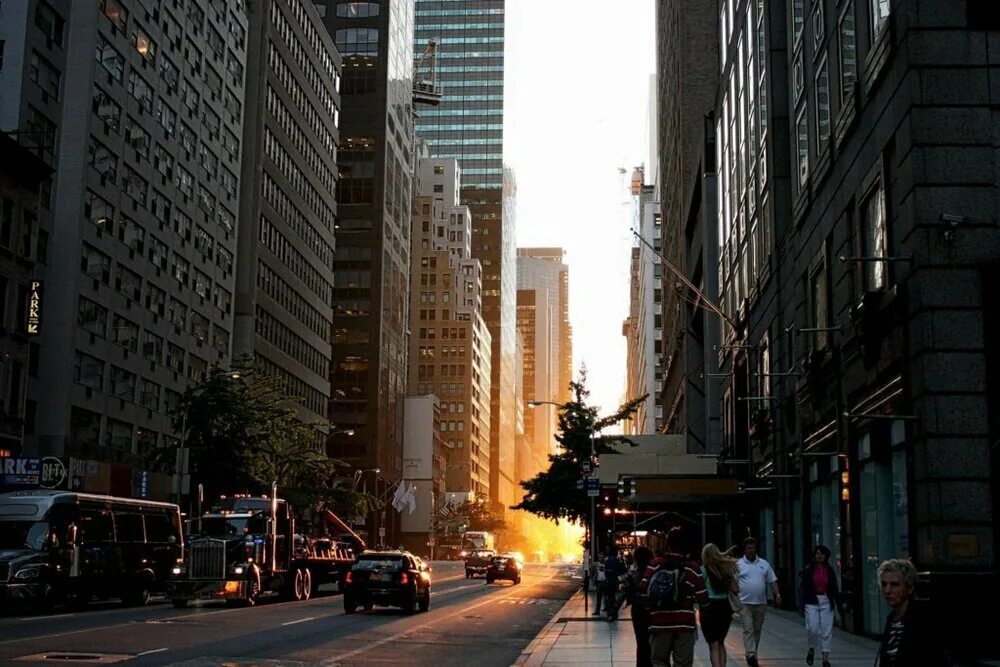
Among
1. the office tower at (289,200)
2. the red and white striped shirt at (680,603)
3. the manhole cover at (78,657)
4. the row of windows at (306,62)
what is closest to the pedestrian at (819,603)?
the red and white striped shirt at (680,603)

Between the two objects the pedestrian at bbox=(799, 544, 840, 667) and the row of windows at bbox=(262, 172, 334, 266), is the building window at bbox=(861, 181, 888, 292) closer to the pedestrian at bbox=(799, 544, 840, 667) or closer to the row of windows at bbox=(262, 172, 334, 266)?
the pedestrian at bbox=(799, 544, 840, 667)

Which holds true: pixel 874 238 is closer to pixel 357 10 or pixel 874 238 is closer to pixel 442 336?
pixel 357 10

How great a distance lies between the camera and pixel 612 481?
4697 cm

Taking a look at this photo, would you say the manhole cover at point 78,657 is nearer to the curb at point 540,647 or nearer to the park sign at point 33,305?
the curb at point 540,647

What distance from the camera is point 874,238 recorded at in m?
22.8

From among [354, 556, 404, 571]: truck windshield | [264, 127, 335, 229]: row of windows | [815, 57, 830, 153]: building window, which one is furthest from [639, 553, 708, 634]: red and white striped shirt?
[264, 127, 335, 229]: row of windows

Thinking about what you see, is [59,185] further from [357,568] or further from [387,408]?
[387,408]

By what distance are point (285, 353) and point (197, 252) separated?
1994 cm

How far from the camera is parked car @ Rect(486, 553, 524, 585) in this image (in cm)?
6400

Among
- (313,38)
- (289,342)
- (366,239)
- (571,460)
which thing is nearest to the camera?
(571,460)

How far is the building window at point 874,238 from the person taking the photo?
71.2ft

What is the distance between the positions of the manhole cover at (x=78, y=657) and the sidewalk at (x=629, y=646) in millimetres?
6225

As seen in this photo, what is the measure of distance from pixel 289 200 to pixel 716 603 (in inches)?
3352

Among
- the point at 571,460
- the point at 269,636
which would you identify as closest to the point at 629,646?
the point at 269,636
